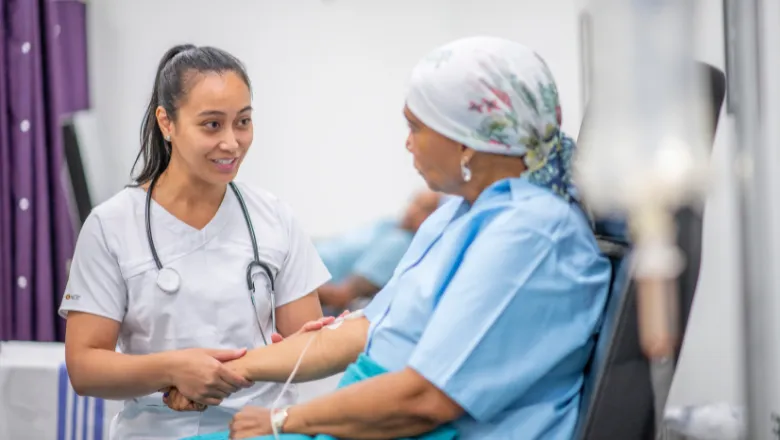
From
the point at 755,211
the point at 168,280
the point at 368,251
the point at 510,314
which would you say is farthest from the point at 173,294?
the point at 755,211

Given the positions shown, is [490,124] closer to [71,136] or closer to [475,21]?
[475,21]

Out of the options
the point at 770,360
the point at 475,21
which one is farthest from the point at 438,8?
the point at 770,360

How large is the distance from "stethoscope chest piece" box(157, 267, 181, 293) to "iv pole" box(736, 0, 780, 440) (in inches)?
43.5

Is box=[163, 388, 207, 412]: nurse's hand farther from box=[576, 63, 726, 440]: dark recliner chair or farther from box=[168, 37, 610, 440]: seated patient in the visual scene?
box=[576, 63, 726, 440]: dark recliner chair

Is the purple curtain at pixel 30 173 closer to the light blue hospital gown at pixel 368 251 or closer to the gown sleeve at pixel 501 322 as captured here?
the light blue hospital gown at pixel 368 251

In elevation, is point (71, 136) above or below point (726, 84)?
below

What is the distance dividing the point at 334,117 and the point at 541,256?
1.49m

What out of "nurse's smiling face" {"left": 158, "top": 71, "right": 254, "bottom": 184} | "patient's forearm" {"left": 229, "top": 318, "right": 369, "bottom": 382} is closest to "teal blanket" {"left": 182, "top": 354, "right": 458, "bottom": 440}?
"patient's forearm" {"left": 229, "top": 318, "right": 369, "bottom": 382}

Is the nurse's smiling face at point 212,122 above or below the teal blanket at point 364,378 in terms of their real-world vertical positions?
above

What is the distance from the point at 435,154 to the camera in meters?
1.45

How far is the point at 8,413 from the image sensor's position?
260 centimetres

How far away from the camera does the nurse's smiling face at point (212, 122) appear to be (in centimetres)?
179

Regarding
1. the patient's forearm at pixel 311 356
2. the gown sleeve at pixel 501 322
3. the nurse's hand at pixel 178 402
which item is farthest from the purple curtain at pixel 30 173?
the gown sleeve at pixel 501 322

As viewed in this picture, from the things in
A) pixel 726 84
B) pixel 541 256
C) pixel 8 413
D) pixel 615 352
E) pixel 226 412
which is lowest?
pixel 8 413
